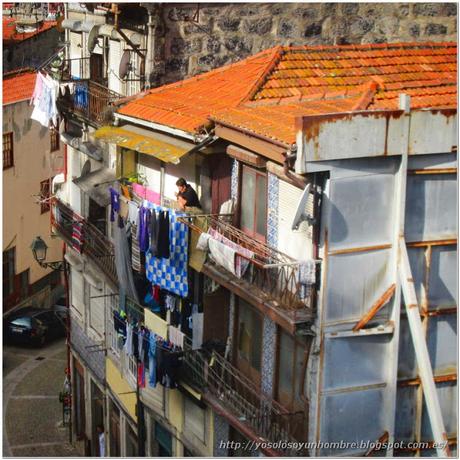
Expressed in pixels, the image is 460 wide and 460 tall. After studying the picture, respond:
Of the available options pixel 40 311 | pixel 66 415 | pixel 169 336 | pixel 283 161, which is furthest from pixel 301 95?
pixel 40 311

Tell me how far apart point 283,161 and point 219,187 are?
4.32 m

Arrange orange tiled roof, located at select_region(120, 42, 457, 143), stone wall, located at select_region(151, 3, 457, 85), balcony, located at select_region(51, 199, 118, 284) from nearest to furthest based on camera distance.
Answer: orange tiled roof, located at select_region(120, 42, 457, 143) < stone wall, located at select_region(151, 3, 457, 85) < balcony, located at select_region(51, 199, 118, 284)

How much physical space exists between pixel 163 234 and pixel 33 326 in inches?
752

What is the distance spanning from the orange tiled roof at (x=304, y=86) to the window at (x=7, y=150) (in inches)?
706

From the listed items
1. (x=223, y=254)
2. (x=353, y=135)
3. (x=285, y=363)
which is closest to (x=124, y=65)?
(x=223, y=254)

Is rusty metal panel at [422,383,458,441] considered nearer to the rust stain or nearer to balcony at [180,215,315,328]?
the rust stain

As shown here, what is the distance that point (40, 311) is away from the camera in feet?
134

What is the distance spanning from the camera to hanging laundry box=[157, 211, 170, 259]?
2189cm

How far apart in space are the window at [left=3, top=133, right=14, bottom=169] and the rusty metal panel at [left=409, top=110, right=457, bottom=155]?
84.9 ft

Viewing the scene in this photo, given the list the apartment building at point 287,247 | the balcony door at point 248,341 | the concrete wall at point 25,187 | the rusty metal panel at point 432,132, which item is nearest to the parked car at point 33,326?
the concrete wall at point 25,187

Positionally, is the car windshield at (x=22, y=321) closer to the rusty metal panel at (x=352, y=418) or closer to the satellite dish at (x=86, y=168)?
the satellite dish at (x=86, y=168)

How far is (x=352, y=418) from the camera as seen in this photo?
18531 mm

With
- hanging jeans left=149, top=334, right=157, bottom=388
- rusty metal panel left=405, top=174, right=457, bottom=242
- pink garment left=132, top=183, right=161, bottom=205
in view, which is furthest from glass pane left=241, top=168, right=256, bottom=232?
hanging jeans left=149, top=334, right=157, bottom=388

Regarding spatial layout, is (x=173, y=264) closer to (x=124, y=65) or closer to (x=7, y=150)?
(x=124, y=65)
